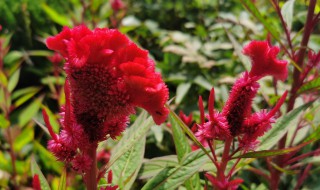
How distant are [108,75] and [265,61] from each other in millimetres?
299

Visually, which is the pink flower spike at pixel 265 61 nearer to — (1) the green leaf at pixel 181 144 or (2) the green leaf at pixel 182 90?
(1) the green leaf at pixel 181 144

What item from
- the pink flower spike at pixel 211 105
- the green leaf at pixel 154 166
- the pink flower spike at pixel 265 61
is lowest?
the green leaf at pixel 154 166

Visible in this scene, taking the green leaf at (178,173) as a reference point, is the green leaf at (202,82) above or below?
above

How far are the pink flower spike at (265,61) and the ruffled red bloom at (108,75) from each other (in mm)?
203

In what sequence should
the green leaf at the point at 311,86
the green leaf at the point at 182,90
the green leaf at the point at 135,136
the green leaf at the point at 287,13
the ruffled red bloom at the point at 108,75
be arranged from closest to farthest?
the ruffled red bloom at the point at 108,75, the green leaf at the point at 135,136, the green leaf at the point at 311,86, the green leaf at the point at 287,13, the green leaf at the point at 182,90

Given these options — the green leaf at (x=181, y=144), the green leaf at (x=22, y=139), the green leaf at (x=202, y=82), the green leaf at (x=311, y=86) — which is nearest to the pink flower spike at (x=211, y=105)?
the green leaf at (x=181, y=144)

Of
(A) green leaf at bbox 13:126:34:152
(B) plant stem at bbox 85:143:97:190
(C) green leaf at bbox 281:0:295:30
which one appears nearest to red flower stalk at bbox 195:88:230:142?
(B) plant stem at bbox 85:143:97:190

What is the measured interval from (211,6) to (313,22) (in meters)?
1.70

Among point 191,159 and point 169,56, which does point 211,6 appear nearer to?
point 169,56

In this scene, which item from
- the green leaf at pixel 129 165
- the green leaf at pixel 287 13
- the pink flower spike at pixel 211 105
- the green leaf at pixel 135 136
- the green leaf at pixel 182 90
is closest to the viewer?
the pink flower spike at pixel 211 105

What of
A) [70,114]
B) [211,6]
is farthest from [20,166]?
[211,6]

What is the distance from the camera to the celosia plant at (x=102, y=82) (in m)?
0.72

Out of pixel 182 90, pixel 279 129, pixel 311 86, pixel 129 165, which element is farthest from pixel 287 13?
pixel 182 90

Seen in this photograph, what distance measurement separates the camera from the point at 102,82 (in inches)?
28.8
